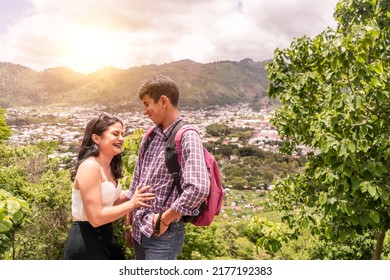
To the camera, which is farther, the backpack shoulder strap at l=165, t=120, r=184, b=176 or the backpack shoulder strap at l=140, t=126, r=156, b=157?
the backpack shoulder strap at l=140, t=126, r=156, b=157

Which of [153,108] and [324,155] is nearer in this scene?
[153,108]

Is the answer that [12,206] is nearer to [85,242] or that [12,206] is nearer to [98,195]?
[98,195]

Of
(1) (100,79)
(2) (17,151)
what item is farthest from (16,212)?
(1) (100,79)

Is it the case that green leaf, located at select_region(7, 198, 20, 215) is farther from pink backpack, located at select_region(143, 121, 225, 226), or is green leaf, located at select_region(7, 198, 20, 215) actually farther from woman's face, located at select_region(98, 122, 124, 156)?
pink backpack, located at select_region(143, 121, 225, 226)

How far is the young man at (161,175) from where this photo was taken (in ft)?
7.80

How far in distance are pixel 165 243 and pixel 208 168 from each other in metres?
0.63

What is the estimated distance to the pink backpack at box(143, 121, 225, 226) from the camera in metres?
2.43

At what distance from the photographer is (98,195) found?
2.43m

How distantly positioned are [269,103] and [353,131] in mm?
169344

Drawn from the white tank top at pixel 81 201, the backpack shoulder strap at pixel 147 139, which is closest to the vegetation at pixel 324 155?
the white tank top at pixel 81 201

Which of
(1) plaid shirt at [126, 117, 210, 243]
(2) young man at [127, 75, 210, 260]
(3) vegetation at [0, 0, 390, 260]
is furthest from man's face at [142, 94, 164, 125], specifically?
(3) vegetation at [0, 0, 390, 260]

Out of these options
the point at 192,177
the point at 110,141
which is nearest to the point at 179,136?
the point at 192,177

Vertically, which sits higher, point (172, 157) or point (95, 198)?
point (172, 157)

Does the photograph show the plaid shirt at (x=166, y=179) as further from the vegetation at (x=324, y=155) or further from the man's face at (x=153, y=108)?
the vegetation at (x=324, y=155)
